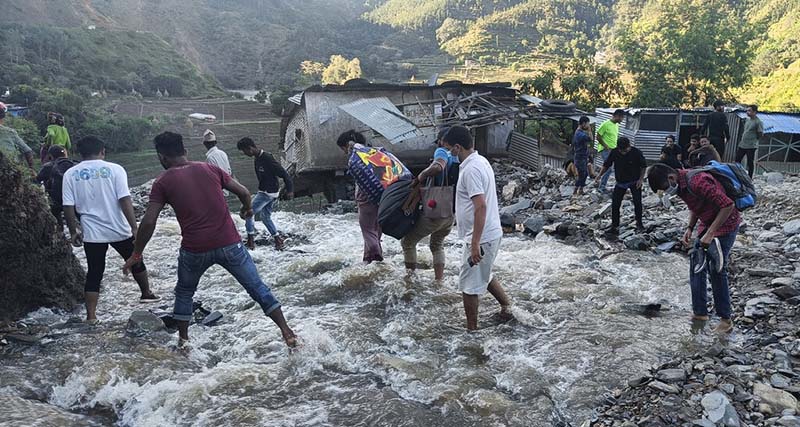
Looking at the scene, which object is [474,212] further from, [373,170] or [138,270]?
[138,270]

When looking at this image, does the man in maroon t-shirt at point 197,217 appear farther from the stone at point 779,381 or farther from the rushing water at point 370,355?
the stone at point 779,381

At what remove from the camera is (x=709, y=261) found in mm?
4383

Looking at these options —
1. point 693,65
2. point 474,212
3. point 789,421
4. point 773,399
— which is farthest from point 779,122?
point 789,421

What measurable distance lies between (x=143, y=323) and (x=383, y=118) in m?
9.97

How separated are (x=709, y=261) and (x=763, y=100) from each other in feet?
94.0

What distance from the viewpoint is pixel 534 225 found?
905 centimetres

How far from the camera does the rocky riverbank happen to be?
3.36 m

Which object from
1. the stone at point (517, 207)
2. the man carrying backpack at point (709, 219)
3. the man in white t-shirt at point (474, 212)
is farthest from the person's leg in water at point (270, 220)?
the man carrying backpack at point (709, 219)

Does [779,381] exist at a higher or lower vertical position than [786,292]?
lower

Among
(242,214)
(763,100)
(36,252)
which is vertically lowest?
(36,252)

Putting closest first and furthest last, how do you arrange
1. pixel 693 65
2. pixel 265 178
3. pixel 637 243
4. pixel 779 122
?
pixel 637 243 < pixel 265 178 < pixel 779 122 < pixel 693 65

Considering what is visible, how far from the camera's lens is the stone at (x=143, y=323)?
200 inches

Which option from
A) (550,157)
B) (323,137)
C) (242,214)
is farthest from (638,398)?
(550,157)

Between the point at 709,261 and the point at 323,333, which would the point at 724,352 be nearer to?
the point at 709,261
